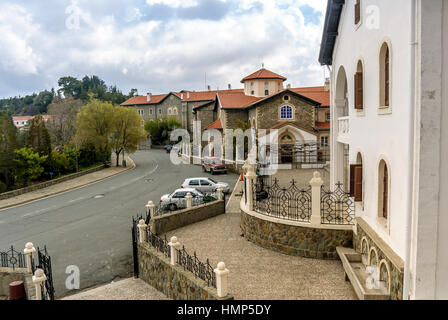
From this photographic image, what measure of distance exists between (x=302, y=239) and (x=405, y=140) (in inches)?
205

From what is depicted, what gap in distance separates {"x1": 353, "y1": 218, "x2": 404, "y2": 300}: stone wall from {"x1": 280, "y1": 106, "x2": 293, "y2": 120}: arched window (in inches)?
1069

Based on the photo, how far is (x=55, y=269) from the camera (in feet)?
41.0

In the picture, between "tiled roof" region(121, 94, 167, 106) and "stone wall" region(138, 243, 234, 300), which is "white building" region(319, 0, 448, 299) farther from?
"tiled roof" region(121, 94, 167, 106)

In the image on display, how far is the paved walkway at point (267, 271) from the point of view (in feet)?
27.9

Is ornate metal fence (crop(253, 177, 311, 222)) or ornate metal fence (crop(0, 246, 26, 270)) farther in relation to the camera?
ornate metal fence (crop(0, 246, 26, 270))

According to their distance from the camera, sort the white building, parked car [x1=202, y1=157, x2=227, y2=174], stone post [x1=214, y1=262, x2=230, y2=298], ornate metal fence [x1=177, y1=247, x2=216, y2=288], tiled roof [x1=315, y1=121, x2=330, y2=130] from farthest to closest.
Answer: tiled roof [x1=315, y1=121, x2=330, y2=130] → parked car [x1=202, y1=157, x2=227, y2=174] → ornate metal fence [x1=177, y1=247, x2=216, y2=288] → stone post [x1=214, y1=262, x2=230, y2=298] → the white building

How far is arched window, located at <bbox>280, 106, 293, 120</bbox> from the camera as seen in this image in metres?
35.8

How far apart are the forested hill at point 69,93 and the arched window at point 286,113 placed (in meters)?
68.1

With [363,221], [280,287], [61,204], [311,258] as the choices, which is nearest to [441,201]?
[363,221]

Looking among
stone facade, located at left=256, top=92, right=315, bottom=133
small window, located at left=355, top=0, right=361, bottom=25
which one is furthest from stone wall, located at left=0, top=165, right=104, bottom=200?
small window, located at left=355, top=0, right=361, bottom=25

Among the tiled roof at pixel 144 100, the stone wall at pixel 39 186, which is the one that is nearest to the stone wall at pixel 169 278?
the stone wall at pixel 39 186

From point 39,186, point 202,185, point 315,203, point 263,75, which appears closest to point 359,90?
point 315,203

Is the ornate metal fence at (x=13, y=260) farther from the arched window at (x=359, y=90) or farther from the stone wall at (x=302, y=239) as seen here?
the arched window at (x=359, y=90)
